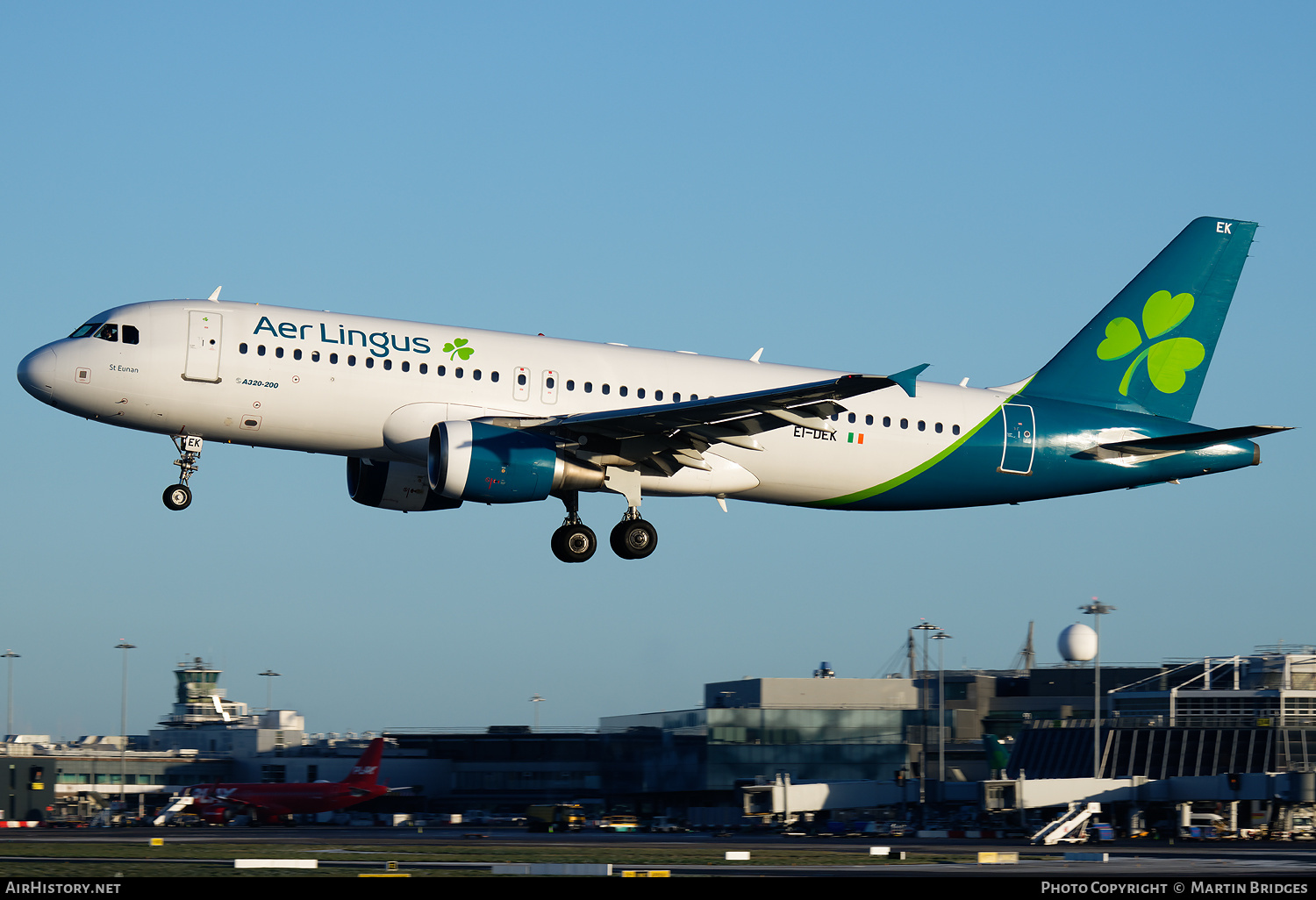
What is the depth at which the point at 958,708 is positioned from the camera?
97.1 meters

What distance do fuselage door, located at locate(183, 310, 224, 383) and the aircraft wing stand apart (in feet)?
21.7

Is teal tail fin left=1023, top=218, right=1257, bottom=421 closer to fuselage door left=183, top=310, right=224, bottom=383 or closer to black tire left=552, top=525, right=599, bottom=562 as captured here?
black tire left=552, top=525, right=599, bottom=562

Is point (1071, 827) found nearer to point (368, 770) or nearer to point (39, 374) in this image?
point (368, 770)

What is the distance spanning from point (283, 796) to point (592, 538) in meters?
40.2

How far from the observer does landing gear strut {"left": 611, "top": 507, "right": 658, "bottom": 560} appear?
38062 millimetres

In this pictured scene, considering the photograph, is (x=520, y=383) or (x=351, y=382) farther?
(x=520, y=383)

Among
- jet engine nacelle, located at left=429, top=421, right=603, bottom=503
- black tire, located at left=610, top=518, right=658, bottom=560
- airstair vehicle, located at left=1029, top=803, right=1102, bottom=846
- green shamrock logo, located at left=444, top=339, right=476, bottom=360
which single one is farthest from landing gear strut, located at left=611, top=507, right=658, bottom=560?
airstair vehicle, located at left=1029, top=803, right=1102, bottom=846

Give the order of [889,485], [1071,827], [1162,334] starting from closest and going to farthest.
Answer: [889,485], [1162,334], [1071,827]

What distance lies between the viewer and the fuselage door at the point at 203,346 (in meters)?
34.8

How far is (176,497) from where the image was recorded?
36344mm

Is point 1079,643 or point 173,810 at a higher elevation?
point 1079,643

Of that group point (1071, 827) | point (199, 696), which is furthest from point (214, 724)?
point (1071, 827)
